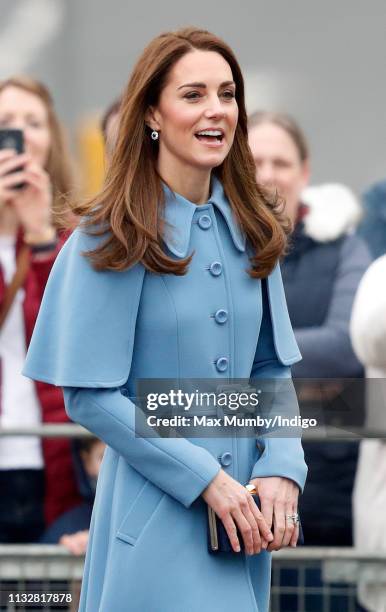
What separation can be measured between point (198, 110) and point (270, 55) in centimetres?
701

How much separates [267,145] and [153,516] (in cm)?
248

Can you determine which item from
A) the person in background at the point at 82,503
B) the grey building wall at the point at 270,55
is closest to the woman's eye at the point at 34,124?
the person in background at the point at 82,503

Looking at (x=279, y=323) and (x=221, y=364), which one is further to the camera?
(x=279, y=323)

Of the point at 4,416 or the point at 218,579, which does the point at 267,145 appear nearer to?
the point at 4,416

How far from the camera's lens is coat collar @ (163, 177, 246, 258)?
11.5ft

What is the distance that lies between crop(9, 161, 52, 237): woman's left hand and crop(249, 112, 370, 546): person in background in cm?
77

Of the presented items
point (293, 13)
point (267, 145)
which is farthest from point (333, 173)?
point (267, 145)

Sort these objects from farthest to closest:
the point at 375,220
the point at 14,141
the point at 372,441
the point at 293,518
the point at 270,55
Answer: the point at 270,55 < the point at 375,220 < the point at 14,141 < the point at 372,441 < the point at 293,518

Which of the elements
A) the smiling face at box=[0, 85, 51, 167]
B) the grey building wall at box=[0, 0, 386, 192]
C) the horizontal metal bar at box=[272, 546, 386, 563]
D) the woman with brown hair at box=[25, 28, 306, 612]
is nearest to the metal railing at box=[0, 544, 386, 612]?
the horizontal metal bar at box=[272, 546, 386, 563]

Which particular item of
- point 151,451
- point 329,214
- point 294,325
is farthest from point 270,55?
point 151,451

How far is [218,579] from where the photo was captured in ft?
11.2

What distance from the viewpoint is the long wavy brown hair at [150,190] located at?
3.41m

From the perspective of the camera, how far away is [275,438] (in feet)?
11.7

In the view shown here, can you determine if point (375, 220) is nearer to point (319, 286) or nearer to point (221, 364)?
point (319, 286)
